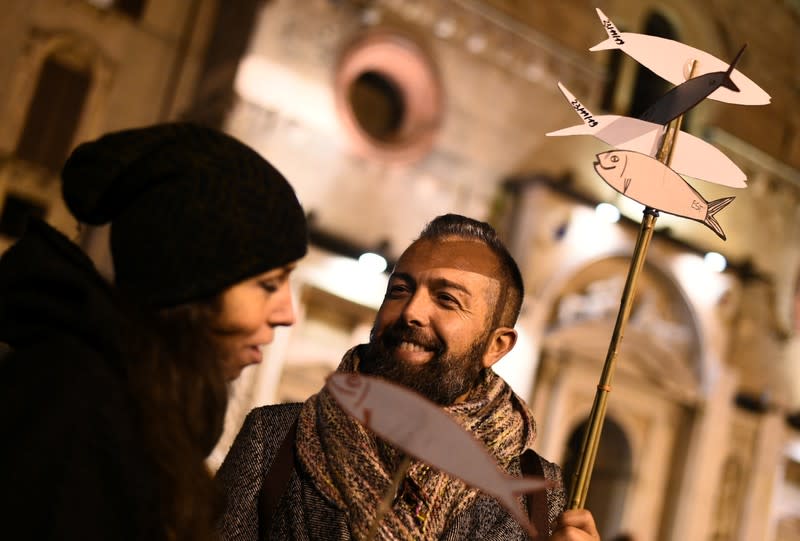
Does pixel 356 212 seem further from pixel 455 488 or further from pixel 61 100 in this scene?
pixel 455 488

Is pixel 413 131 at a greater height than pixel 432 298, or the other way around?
pixel 413 131

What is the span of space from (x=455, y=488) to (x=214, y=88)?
377 inches

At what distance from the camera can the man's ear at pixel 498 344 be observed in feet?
8.54

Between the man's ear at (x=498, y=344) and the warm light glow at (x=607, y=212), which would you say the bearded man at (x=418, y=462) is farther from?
the warm light glow at (x=607, y=212)

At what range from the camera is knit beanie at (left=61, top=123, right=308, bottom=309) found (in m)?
1.44

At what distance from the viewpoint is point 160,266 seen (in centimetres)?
144

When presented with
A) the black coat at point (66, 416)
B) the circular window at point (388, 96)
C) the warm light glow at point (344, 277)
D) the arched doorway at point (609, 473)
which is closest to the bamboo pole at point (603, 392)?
the black coat at point (66, 416)

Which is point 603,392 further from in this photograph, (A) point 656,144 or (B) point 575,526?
(A) point 656,144

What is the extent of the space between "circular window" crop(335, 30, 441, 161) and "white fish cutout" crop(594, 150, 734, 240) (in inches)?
357

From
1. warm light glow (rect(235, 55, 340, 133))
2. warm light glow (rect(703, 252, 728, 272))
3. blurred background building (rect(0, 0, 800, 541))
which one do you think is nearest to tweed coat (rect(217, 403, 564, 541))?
blurred background building (rect(0, 0, 800, 541))

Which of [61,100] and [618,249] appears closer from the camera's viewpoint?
[61,100]

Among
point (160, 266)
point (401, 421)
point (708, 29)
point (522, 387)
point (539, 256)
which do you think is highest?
point (708, 29)

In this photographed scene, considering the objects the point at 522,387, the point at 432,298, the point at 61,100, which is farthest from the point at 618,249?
the point at 432,298

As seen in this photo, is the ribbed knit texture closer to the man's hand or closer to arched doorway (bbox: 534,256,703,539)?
the man's hand
